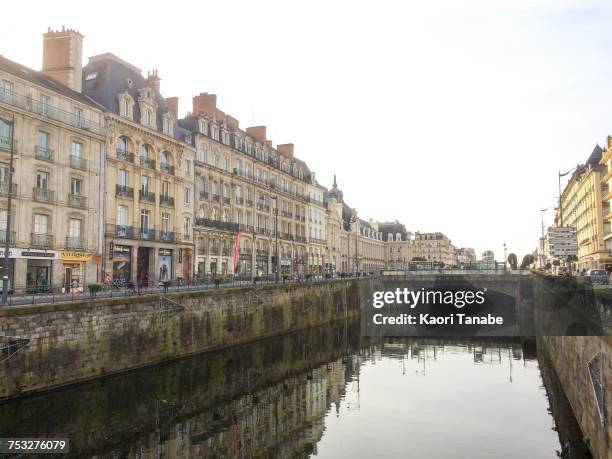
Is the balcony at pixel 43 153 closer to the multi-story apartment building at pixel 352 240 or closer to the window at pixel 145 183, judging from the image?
the window at pixel 145 183

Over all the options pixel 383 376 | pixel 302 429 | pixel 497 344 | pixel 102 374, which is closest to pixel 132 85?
pixel 102 374

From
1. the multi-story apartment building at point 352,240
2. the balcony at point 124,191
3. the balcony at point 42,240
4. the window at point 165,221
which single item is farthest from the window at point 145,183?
the multi-story apartment building at point 352,240

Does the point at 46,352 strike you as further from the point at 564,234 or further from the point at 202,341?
the point at 564,234

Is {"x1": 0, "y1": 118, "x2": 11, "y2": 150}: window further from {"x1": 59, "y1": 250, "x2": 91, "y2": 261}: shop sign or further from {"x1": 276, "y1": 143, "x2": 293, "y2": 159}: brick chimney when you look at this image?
{"x1": 276, "y1": 143, "x2": 293, "y2": 159}: brick chimney

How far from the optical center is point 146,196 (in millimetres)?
46594

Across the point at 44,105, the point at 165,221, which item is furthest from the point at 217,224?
the point at 44,105

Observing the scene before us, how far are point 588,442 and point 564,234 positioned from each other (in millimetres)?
12284

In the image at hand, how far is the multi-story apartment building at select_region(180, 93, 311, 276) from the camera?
56.5 meters

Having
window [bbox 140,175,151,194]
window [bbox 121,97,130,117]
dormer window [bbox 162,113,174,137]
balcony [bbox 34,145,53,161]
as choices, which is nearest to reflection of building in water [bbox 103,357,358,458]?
balcony [bbox 34,145,53,161]

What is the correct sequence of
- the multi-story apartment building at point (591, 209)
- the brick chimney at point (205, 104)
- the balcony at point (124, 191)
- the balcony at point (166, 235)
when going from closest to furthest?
1. the balcony at point (124, 191)
2. the balcony at point (166, 235)
3. the brick chimney at point (205, 104)
4. the multi-story apartment building at point (591, 209)

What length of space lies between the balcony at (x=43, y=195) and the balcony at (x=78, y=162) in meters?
2.91

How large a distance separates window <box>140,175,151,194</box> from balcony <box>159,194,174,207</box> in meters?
1.87

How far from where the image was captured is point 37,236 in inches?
1395

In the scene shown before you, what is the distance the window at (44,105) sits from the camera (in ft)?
118
